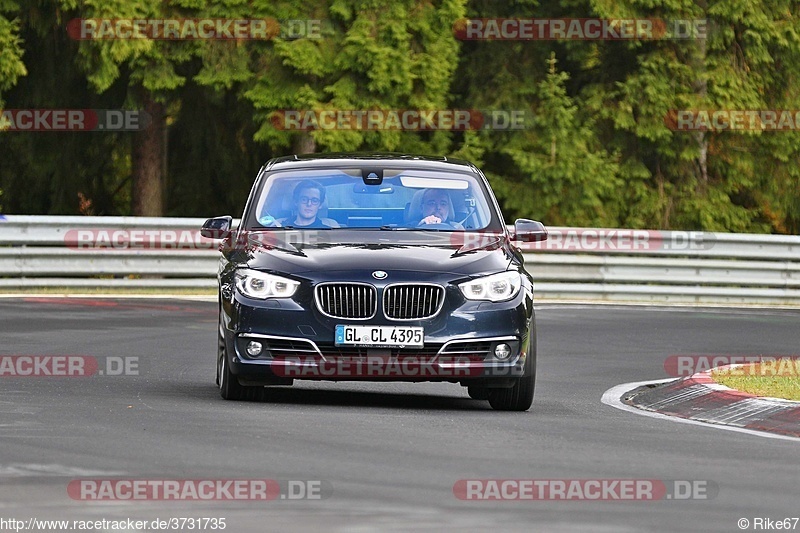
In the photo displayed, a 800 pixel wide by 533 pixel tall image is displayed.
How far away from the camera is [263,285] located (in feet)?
38.4

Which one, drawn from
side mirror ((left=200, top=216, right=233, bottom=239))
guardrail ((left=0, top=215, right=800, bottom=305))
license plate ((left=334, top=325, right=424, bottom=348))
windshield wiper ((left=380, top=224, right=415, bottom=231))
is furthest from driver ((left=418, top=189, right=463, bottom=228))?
guardrail ((left=0, top=215, right=800, bottom=305))

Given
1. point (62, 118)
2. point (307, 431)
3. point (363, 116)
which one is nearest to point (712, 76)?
point (363, 116)

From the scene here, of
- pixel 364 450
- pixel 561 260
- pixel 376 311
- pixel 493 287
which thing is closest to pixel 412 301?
pixel 376 311

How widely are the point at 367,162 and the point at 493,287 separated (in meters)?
1.82

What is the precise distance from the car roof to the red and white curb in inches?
81.2

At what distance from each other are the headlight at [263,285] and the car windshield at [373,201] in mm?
904

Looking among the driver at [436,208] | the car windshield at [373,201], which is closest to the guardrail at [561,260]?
the car windshield at [373,201]

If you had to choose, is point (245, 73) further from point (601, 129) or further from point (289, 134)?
point (601, 129)

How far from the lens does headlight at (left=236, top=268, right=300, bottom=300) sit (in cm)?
1162

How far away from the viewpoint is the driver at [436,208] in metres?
12.7

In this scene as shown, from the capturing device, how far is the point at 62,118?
3297 cm

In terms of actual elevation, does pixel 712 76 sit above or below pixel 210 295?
above

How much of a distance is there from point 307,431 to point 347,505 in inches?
98.9

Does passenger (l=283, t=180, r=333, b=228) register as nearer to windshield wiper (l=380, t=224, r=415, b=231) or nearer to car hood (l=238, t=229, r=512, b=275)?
car hood (l=238, t=229, r=512, b=275)
